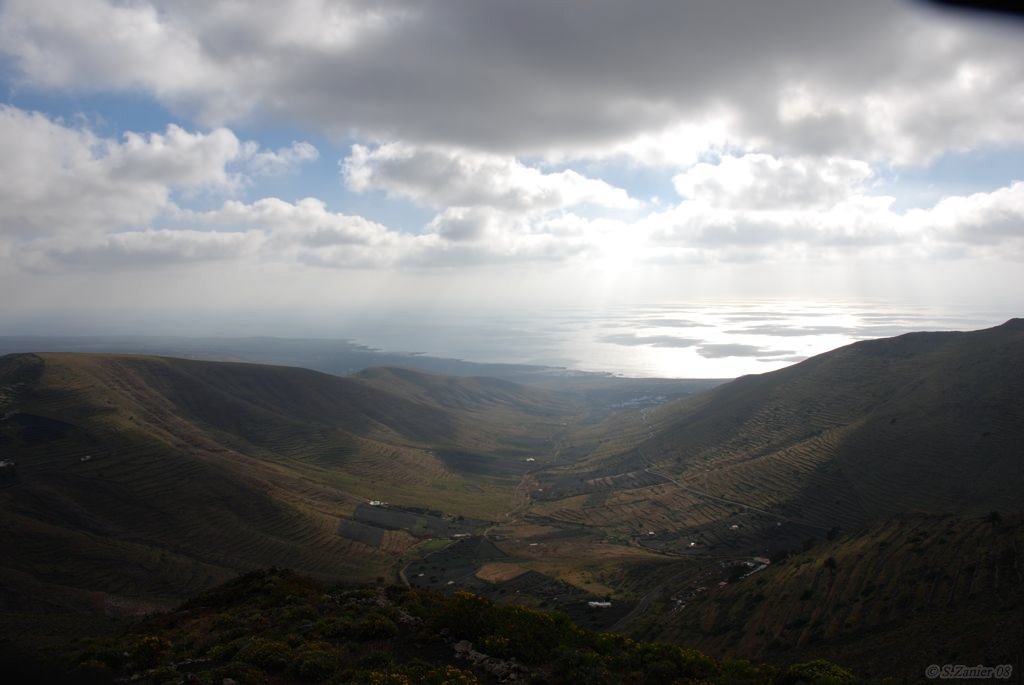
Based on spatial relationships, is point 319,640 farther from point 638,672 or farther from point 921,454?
point 921,454

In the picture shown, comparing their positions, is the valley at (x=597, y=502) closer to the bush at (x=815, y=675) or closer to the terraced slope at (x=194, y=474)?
the terraced slope at (x=194, y=474)

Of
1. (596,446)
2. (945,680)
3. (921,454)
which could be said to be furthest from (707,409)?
(945,680)

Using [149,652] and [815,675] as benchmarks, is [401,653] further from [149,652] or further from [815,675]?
[815,675]

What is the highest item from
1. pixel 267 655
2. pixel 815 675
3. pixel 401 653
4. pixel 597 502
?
pixel 267 655

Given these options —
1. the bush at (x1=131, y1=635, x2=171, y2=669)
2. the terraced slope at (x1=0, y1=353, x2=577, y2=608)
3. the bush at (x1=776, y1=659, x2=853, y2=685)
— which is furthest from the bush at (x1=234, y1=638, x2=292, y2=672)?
the terraced slope at (x1=0, y1=353, x2=577, y2=608)

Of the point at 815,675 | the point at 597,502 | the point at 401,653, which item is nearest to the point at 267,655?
the point at 401,653

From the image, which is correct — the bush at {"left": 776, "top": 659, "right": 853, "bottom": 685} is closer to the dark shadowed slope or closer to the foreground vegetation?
the foreground vegetation

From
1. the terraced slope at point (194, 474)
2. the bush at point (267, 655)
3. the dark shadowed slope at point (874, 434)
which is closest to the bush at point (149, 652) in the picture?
the bush at point (267, 655)
